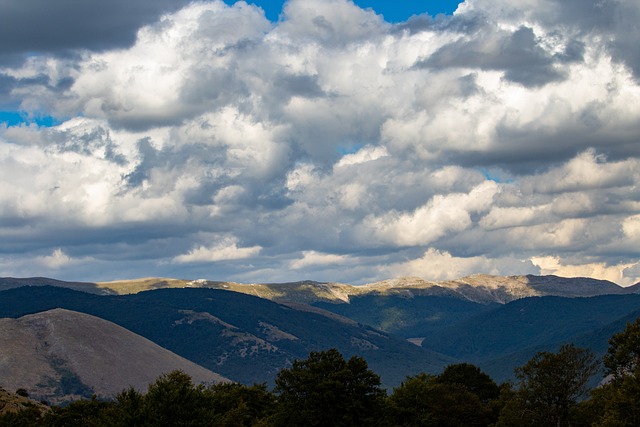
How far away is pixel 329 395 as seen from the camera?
149500 millimetres

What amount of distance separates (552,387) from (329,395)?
38.7 meters

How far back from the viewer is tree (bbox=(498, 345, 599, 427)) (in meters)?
152

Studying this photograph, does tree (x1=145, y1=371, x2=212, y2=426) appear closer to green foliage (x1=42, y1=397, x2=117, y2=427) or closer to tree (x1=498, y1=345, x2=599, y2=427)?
green foliage (x1=42, y1=397, x2=117, y2=427)

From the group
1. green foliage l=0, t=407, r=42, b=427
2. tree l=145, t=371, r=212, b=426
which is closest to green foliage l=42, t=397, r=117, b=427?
green foliage l=0, t=407, r=42, b=427

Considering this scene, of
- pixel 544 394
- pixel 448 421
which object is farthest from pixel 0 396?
pixel 544 394

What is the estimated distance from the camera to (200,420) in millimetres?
129625

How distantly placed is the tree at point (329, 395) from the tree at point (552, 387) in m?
25.3

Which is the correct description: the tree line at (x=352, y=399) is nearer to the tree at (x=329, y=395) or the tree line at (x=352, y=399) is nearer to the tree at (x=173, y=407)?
the tree at (x=329, y=395)

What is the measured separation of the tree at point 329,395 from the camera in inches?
5881

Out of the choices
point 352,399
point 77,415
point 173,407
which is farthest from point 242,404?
point 173,407

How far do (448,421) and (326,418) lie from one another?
133 ft

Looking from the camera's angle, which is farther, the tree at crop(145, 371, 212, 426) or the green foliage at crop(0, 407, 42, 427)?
the green foliage at crop(0, 407, 42, 427)

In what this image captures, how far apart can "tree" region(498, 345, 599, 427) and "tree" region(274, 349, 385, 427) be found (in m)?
25.3

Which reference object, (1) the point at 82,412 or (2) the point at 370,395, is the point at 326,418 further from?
(1) the point at 82,412
